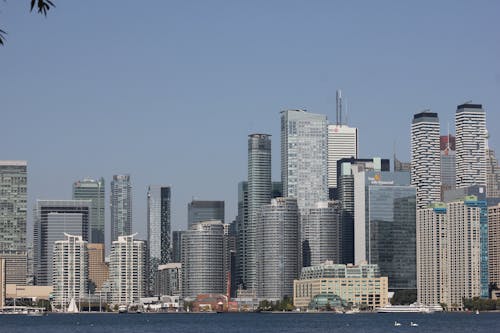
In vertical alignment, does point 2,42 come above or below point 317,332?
above

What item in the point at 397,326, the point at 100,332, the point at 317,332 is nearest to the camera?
the point at 317,332

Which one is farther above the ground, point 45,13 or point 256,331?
point 45,13

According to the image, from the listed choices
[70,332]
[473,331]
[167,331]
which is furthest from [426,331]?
[70,332]

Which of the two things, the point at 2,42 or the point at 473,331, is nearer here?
the point at 2,42

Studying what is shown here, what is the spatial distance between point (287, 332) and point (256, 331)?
11.9 meters

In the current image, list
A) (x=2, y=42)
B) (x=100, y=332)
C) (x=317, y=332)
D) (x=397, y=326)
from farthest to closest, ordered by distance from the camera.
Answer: (x=397, y=326), (x=100, y=332), (x=317, y=332), (x=2, y=42)

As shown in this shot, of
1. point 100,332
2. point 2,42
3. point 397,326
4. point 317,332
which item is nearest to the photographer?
point 2,42

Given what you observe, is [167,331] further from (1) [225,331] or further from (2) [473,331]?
(2) [473,331]

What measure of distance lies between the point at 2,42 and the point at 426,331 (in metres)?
139

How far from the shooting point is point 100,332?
156 meters

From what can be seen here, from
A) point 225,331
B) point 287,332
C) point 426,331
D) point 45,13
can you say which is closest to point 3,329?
point 225,331

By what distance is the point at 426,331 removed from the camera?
149500mm

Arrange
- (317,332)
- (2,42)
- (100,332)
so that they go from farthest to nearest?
1. (100,332)
2. (317,332)
3. (2,42)

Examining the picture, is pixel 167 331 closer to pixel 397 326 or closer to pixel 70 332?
pixel 70 332
